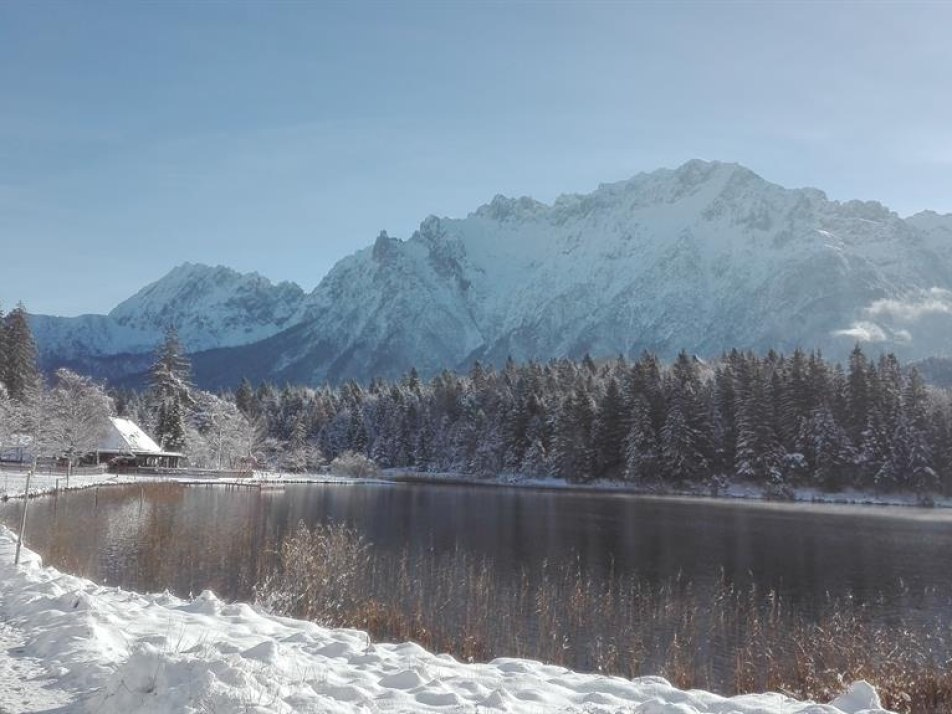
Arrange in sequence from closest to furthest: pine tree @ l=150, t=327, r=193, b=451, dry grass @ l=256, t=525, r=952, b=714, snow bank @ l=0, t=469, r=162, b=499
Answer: dry grass @ l=256, t=525, r=952, b=714 → snow bank @ l=0, t=469, r=162, b=499 → pine tree @ l=150, t=327, r=193, b=451

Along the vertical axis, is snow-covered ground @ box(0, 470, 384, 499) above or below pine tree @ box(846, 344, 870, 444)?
below

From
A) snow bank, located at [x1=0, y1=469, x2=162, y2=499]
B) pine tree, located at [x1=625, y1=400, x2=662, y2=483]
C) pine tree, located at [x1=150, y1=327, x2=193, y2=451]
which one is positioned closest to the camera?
snow bank, located at [x1=0, y1=469, x2=162, y2=499]

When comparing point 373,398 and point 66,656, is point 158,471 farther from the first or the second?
point 66,656

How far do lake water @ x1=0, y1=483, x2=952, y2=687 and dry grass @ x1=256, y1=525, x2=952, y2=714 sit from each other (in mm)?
251

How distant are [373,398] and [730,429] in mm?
67567

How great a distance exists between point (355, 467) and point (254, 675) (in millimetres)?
102146

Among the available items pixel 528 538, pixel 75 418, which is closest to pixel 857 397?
pixel 528 538

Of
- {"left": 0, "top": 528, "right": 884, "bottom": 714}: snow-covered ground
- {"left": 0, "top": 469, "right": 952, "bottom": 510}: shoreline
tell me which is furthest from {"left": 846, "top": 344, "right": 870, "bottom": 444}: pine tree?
{"left": 0, "top": 528, "right": 884, "bottom": 714}: snow-covered ground

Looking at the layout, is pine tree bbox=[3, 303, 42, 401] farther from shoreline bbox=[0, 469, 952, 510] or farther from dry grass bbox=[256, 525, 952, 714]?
dry grass bbox=[256, 525, 952, 714]

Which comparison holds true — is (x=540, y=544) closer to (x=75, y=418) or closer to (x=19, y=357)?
(x=75, y=418)

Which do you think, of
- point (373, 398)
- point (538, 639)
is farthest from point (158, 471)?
point (538, 639)

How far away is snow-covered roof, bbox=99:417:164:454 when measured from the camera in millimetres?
80438

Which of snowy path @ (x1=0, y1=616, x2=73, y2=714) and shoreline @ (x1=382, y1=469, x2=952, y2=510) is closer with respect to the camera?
snowy path @ (x1=0, y1=616, x2=73, y2=714)

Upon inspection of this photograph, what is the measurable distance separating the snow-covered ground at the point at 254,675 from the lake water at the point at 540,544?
5.62 meters
